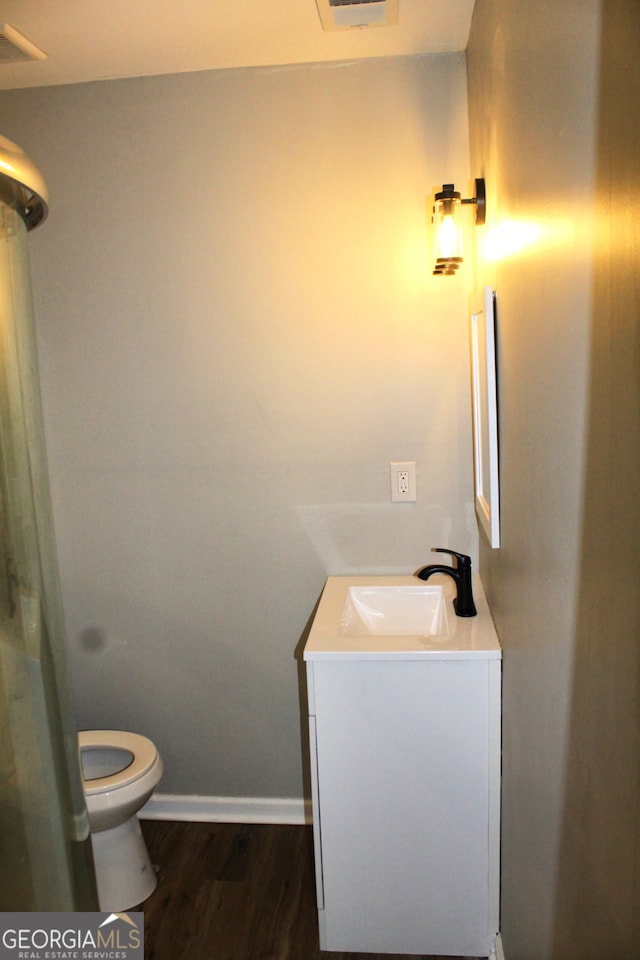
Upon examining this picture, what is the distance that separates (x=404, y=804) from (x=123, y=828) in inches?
33.2

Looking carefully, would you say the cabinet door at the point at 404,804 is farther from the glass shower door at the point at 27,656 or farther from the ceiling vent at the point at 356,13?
the ceiling vent at the point at 356,13

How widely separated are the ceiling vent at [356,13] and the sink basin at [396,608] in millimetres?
1538

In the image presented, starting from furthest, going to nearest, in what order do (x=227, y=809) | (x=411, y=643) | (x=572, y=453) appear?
(x=227, y=809), (x=411, y=643), (x=572, y=453)

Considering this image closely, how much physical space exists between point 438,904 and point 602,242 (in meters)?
1.75

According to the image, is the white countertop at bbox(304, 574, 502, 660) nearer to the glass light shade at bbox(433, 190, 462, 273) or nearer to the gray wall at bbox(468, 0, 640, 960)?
the gray wall at bbox(468, 0, 640, 960)

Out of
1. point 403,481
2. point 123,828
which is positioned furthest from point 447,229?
point 123,828

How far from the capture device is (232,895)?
2168 millimetres

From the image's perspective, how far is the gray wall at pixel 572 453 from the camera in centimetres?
69

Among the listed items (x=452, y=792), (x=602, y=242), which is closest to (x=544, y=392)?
(x=602, y=242)

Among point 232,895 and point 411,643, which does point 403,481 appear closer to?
point 411,643

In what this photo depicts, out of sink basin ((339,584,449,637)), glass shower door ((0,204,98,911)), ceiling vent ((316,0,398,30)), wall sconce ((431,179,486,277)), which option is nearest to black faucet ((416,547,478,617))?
sink basin ((339,584,449,637))

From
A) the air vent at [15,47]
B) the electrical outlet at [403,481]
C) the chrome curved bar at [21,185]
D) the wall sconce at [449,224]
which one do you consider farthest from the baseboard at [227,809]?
the air vent at [15,47]

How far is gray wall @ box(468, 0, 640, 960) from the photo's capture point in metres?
0.69

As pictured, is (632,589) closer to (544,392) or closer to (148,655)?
(544,392)
